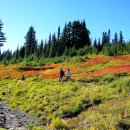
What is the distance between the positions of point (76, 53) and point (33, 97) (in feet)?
176

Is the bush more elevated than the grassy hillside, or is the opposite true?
the grassy hillside

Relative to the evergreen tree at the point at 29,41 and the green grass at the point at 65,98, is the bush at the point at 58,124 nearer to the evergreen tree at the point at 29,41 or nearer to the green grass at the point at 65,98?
the green grass at the point at 65,98

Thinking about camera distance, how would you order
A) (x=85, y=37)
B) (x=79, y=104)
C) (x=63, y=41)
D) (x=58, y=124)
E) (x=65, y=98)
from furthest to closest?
(x=63, y=41), (x=85, y=37), (x=65, y=98), (x=79, y=104), (x=58, y=124)

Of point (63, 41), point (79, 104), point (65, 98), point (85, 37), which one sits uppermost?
point (85, 37)

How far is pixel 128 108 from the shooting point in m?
21.9

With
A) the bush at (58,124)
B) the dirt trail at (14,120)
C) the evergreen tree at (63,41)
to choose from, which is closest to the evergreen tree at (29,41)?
the evergreen tree at (63,41)

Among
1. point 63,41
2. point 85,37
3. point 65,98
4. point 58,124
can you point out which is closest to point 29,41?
point 63,41

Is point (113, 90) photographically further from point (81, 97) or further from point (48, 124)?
A: point (48, 124)

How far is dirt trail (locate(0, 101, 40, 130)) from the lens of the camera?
22834 mm

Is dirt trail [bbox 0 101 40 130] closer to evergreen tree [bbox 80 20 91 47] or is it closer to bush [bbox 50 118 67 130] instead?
bush [bbox 50 118 67 130]

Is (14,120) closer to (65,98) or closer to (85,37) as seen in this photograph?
(65,98)

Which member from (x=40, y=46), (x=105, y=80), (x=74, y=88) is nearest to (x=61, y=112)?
(x=74, y=88)

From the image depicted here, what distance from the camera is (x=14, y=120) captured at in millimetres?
24891

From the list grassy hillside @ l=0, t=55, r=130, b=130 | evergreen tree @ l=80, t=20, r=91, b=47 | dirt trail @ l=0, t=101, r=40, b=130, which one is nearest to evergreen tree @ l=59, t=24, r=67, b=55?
evergreen tree @ l=80, t=20, r=91, b=47
